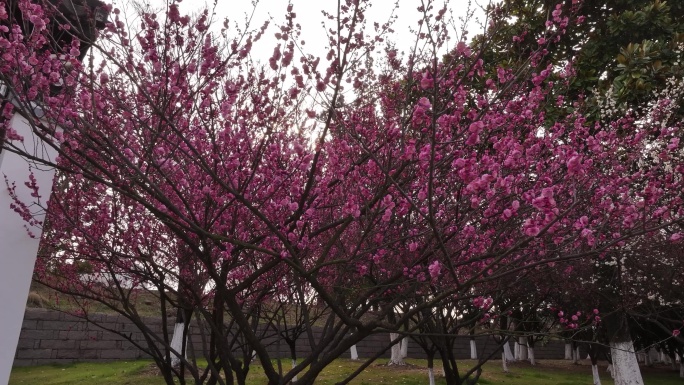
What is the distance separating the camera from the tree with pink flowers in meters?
3.94

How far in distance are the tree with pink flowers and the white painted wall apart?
225mm

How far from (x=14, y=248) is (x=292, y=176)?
124 inches

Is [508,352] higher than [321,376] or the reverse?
higher

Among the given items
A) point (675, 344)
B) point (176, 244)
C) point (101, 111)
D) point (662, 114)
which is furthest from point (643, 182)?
point (675, 344)

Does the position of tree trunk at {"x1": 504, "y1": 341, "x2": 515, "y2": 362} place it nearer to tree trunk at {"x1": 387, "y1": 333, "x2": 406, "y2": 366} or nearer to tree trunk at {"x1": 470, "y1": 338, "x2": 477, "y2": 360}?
tree trunk at {"x1": 470, "y1": 338, "x2": 477, "y2": 360}

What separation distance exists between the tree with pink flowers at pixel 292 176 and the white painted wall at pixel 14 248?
0.22m

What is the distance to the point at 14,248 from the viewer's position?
5.60 m

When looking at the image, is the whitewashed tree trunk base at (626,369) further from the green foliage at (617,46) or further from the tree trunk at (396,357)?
the tree trunk at (396,357)

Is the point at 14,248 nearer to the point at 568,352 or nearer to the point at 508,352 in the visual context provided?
the point at 508,352

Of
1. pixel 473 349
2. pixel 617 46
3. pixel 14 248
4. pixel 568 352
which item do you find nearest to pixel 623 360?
pixel 617 46

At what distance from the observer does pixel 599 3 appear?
40.8ft

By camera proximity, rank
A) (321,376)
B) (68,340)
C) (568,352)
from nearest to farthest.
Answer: (68,340) < (321,376) < (568,352)

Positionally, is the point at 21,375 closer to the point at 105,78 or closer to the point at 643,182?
the point at 105,78

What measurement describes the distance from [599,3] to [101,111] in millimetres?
12089
